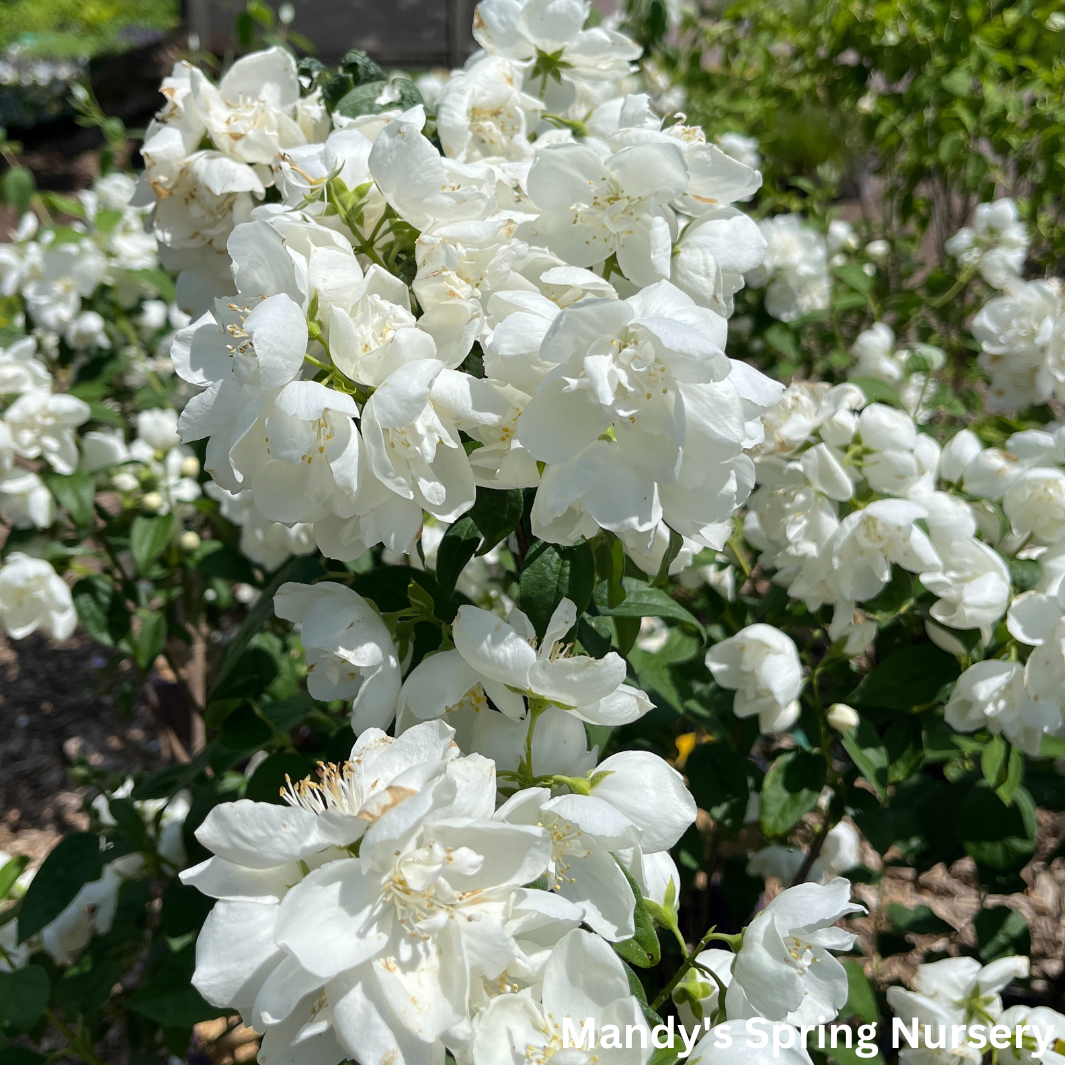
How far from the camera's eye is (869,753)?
136cm

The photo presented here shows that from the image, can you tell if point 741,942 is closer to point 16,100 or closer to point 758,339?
point 758,339

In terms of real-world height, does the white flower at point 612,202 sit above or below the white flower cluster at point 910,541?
above

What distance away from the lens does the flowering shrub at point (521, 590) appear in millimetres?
727

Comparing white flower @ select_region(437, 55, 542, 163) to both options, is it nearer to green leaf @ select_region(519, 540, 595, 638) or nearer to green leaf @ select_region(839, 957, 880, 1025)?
green leaf @ select_region(519, 540, 595, 638)

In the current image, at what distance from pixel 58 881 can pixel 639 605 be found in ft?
3.71

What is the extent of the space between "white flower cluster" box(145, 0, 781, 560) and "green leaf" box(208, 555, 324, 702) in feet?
1.15

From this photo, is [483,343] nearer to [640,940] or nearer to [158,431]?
[640,940]

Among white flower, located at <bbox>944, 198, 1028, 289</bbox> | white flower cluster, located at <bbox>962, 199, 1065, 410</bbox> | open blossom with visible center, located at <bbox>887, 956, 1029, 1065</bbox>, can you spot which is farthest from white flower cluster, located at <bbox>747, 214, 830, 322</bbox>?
open blossom with visible center, located at <bbox>887, 956, 1029, 1065</bbox>

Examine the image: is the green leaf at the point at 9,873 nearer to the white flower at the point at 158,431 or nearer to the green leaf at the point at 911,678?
the white flower at the point at 158,431

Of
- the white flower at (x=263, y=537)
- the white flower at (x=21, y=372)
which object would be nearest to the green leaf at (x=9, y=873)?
the white flower at (x=263, y=537)

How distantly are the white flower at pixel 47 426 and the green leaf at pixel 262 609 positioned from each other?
75 cm

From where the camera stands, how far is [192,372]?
84 cm

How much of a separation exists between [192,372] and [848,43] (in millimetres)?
3017

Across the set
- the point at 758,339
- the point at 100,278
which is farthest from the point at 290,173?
the point at 758,339
